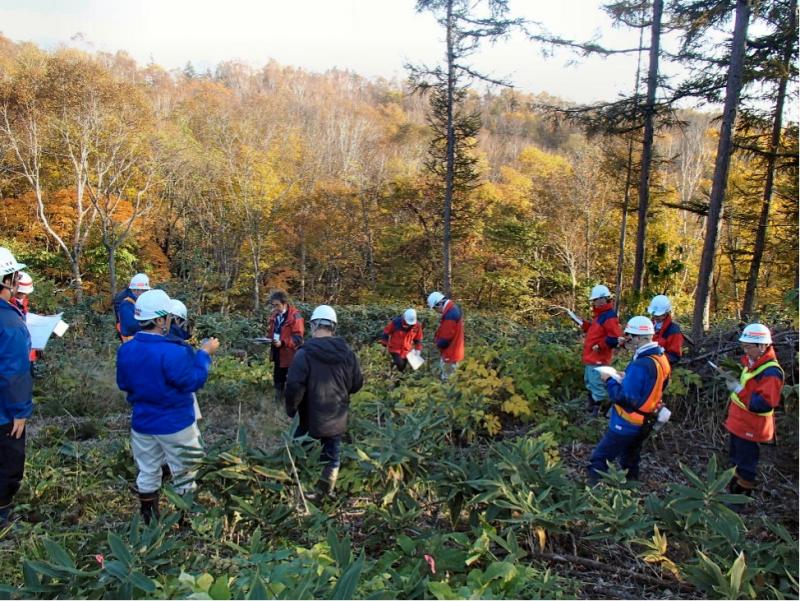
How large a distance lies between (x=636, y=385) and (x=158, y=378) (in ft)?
12.8

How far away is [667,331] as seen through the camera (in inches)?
250

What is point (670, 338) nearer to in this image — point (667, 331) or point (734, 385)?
point (667, 331)

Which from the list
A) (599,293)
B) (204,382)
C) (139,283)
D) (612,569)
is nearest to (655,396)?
(612,569)

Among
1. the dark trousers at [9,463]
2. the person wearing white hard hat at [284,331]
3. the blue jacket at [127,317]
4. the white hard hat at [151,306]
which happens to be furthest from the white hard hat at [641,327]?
the blue jacket at [127,317]

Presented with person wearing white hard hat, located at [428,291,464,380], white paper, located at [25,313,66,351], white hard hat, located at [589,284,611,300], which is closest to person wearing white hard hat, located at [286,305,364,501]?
white paper, located at [25,313,66,351]

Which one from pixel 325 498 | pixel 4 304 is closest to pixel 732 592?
pixel 325 498

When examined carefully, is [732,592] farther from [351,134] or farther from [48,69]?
[351,134]

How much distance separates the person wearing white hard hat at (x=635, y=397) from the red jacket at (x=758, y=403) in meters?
0.71

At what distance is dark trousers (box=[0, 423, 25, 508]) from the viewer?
12.8 feet

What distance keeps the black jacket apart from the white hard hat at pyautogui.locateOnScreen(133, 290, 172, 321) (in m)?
1.08

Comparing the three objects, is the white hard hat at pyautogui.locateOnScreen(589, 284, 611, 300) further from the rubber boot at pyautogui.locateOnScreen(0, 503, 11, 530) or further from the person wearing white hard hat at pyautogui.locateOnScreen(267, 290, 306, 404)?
the rubber boot at pyautogui.locateOnScreen(0, 503, 11, 530)

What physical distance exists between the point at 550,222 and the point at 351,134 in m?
30.9

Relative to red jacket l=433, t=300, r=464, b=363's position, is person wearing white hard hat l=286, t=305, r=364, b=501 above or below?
above

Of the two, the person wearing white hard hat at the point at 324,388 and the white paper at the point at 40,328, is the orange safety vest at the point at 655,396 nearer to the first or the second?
the person wearing white hard hat at the point at 324,388
